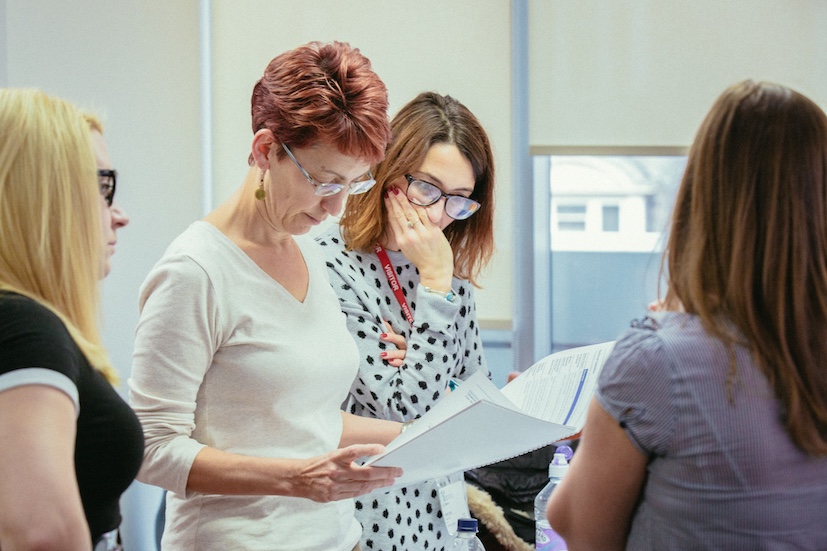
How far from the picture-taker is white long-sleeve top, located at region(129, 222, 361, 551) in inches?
52.7

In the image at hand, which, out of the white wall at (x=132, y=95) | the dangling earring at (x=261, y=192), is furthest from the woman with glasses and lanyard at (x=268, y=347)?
the white wall at (x=132, y=95)

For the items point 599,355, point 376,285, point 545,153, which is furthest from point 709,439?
point 545,153

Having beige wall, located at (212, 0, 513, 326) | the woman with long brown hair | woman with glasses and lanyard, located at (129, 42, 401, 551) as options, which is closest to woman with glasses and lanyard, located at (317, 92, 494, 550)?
woman with glasses and lanyard, located at (129, 42, 401, 551)

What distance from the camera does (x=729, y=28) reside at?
3.36 meters

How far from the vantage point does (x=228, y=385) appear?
140 centimetres

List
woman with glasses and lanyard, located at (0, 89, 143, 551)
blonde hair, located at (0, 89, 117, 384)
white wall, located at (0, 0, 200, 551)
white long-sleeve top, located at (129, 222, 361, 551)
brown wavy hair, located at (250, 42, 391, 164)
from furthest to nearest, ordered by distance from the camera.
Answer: white wall, located at (0, 0, 200, 551)
brown wavy hair, located at (250, 42, 391, 164)
white long-sleeve top, located at (129, 222, 361, 551)
blonde hair, located at (0, 89, 117, 384)
woman with glasses and lanyard, located at (0, 89, 143, 551)

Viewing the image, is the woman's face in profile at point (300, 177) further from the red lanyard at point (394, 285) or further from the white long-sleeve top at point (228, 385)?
the red lanyard at point (394, 285)

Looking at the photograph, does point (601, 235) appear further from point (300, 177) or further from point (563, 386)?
point (300, 177)

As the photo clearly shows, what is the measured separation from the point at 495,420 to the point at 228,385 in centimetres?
44

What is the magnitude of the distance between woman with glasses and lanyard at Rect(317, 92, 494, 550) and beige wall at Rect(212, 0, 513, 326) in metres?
1.52

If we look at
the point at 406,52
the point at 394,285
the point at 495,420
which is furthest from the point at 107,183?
the point at 406,52

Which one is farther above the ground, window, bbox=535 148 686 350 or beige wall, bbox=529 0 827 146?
beige wall, bbox=529 0 827 146

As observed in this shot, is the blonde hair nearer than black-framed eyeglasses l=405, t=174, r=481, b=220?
Yes

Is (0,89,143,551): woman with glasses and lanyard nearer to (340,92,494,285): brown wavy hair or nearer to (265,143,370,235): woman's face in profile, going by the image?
(265,143,370,235): woman's face in profile
